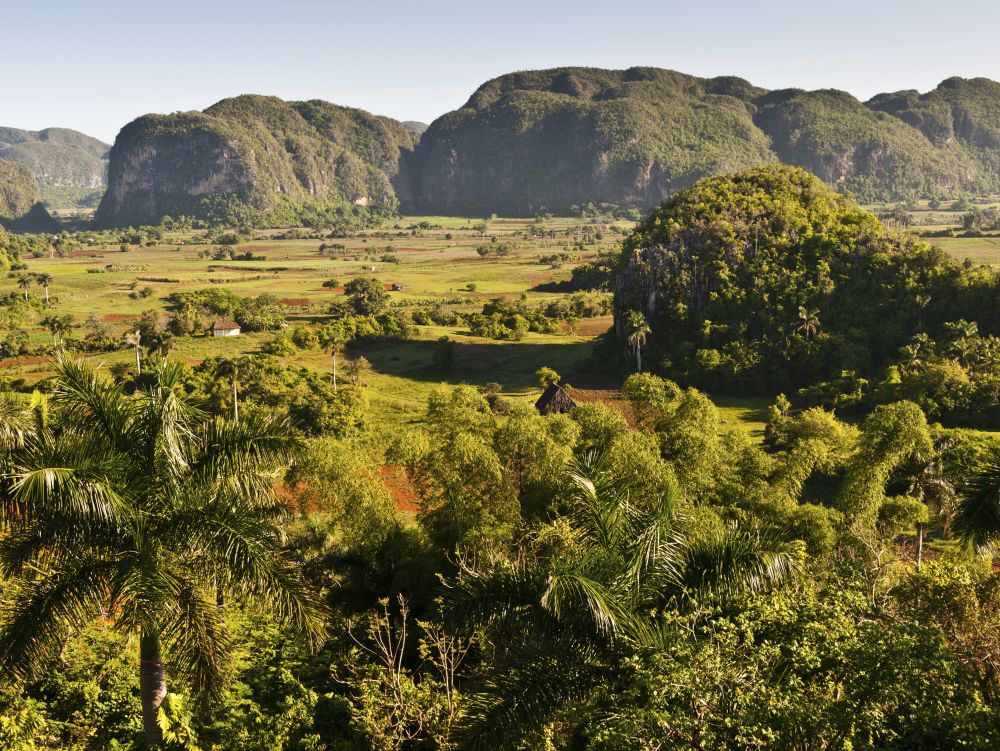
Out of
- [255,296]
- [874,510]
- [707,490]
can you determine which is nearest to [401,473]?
[707,490]

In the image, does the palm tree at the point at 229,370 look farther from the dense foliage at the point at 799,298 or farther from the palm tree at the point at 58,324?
the dense foliage at the point at 799,298

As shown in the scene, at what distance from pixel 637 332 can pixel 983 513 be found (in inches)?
1868

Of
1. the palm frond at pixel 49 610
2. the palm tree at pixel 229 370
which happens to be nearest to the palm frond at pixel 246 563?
the palm frond at pixel 49 610

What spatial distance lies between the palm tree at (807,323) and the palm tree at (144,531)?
1962 inches

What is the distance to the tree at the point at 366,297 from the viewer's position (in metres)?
79.3

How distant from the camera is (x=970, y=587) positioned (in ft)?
37.0

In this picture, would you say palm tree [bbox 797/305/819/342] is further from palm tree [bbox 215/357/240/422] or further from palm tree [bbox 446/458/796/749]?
palm tree [bbox 446/458/796/749]

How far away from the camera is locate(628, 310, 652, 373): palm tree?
56.9m

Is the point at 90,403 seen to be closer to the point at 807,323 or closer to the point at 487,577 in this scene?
the point at 487,577

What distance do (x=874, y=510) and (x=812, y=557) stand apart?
16.1 ft

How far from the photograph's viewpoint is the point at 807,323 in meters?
54.4

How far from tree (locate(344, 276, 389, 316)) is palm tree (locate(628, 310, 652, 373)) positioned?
27991 mm

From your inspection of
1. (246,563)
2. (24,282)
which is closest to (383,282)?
(24,282)

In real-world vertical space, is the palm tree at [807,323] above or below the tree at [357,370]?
above
